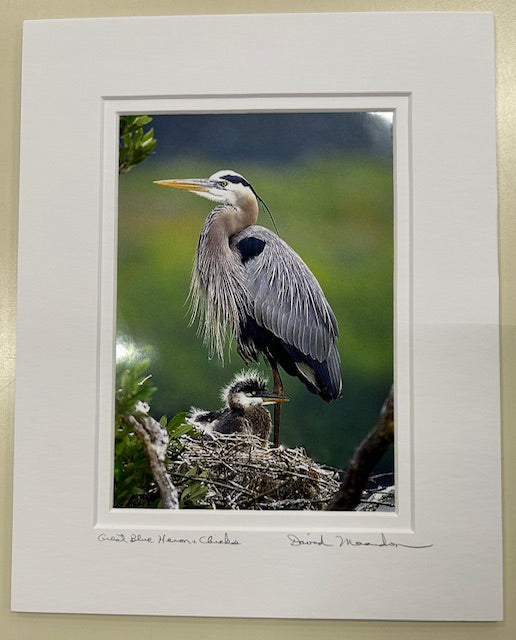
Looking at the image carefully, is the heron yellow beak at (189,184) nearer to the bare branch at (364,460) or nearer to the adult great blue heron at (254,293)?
the adult great blue heron at (254,293)

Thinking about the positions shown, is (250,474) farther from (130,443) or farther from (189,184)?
(189,184)

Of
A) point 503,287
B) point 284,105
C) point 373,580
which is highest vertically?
point 284,105

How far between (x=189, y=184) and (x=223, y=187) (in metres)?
0.05

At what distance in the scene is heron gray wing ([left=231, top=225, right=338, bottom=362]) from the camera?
776 millimetres

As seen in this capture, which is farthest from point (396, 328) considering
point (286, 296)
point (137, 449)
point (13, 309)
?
point (13, 309)

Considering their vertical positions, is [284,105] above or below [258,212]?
above

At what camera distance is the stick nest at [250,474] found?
0.76m

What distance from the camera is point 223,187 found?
779 mm

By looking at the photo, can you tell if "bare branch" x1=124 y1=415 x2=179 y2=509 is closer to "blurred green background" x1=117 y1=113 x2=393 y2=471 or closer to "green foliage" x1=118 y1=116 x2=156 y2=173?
"blurred green background" x1=117 y1=113 x2=393 y2=471

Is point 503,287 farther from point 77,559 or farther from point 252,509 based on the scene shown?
point 77,559

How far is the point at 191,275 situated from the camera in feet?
2.56

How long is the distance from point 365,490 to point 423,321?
0.23m

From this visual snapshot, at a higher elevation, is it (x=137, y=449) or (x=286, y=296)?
(x=286, y=296)

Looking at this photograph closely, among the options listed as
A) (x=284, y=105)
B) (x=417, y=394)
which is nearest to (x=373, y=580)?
(x=417, y=394)
